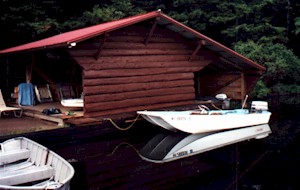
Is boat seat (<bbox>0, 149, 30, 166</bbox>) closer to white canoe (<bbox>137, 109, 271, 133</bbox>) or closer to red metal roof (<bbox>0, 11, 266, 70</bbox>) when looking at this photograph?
red metal roof (<bbox>0, 11, 266, 70</bbox>)

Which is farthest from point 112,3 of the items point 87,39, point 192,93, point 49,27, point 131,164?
point 131,164

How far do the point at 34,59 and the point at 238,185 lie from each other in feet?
36.6

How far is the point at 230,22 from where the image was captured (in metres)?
28.3

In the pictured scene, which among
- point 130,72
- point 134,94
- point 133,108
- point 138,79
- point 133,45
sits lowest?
point 133,108

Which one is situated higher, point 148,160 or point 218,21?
point 218,21

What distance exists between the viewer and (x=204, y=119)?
11.6m

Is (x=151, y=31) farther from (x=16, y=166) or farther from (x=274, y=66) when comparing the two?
(x=274, y=66)

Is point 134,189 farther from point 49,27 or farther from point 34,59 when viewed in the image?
point 49,27

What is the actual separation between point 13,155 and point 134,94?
6114 millimetres

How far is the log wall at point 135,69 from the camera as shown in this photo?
1159cm

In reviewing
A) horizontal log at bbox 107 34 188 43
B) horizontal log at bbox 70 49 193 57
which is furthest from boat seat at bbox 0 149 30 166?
horizontal log at bbox 107 34 188 43

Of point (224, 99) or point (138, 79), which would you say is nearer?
point (138, 79)

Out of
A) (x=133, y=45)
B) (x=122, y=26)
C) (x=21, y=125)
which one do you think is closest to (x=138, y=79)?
(x=133, y=45)

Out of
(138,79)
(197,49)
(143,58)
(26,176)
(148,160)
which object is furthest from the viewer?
(197,49)
